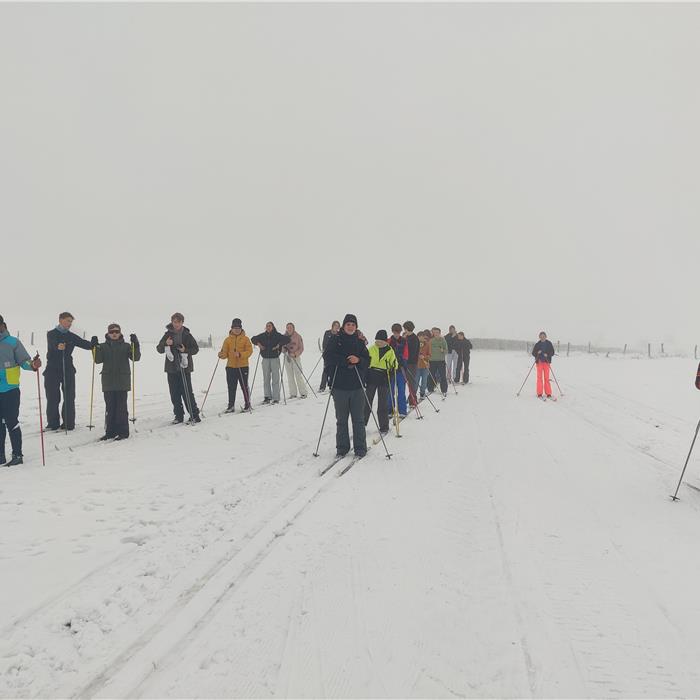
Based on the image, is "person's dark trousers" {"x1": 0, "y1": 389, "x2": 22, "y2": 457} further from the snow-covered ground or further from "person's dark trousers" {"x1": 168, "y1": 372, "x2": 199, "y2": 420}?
"person's dark trousers" {"x1": 168, "y1": 372, "x2": 199, "y2": 420}

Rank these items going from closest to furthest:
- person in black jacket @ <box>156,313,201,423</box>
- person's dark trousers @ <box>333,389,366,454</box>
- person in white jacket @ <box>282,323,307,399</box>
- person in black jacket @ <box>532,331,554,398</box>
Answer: person's dark trousers @ <box>333,389,366,454</box> < person in black jacket @ <box>156,313,201,423</box> < person in white jacket @ <box>282,323,307,399</box> < person in black jacket @ <box>532,331,554,398</box>

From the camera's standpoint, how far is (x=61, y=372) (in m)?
9.34

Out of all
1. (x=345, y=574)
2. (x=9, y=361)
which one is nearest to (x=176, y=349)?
(x=9, y=361)

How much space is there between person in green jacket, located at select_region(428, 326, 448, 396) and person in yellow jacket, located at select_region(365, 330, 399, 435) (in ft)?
20.1

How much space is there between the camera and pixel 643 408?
1432 centimetres

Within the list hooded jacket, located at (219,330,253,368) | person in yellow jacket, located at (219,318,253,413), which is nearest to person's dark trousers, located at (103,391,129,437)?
person in yellow jacket, located at (219,318,253,413)

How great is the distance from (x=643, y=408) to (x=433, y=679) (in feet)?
46.4

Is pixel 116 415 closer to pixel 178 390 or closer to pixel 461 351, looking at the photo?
pixel 178 390

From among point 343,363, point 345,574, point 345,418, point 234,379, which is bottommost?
point 345,574

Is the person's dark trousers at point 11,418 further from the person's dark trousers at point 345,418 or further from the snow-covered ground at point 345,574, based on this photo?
the person's dark trousers at point 345,418

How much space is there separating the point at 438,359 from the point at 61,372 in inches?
425

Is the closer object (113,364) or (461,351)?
(113,364)

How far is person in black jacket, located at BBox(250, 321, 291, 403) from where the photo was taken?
1321 centimetres

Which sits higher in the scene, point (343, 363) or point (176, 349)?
point (176, 349)
